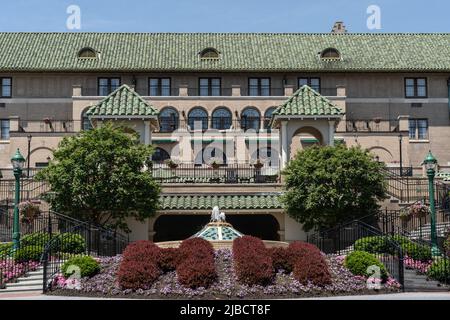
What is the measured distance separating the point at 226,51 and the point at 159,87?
666 centimetres

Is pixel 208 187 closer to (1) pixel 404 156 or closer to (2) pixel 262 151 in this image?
(2) pixel 262 151

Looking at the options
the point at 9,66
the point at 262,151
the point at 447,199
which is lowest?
the point at 447,199

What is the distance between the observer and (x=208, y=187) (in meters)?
39.2

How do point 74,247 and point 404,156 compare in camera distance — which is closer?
point 74,247

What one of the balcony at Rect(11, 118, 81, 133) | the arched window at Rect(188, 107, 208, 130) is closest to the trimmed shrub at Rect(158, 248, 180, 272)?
the balcony at Rect(11, 118, 81, 133)

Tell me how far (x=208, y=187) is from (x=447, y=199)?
39.3 feet

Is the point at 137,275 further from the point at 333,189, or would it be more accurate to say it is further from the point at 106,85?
the point at 106,85

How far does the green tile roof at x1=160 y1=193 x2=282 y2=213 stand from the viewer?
3738cm

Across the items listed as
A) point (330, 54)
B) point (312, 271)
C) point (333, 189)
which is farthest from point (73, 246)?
point (330, 54)

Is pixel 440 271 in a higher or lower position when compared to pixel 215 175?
lower

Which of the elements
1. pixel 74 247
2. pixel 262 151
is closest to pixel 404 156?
pixel 262 151

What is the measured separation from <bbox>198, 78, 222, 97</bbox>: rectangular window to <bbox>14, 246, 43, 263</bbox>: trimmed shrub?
122 ft

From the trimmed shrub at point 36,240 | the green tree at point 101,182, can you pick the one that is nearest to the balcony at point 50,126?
the green tree at point 101,182

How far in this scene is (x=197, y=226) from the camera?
41.4 meters
